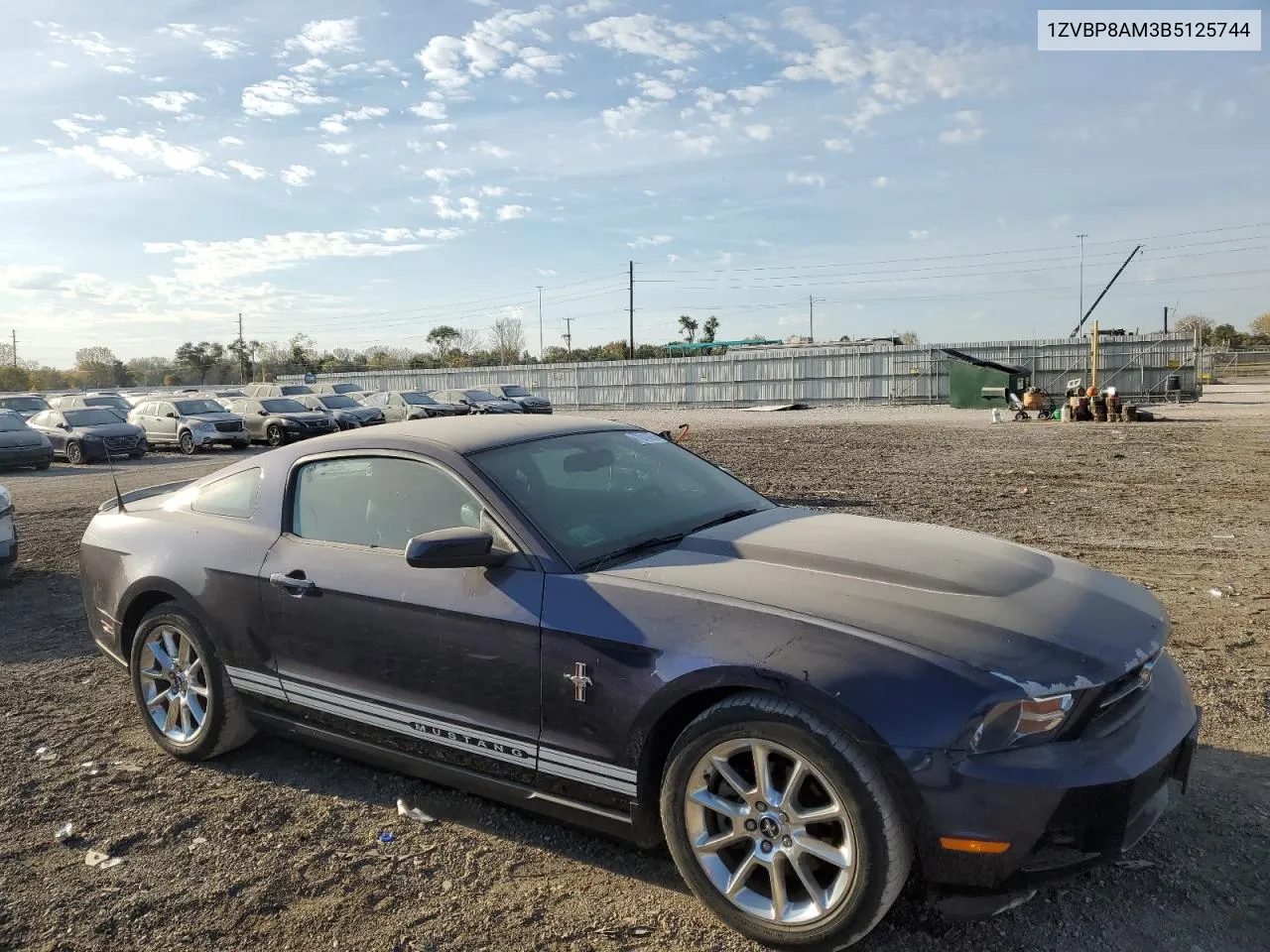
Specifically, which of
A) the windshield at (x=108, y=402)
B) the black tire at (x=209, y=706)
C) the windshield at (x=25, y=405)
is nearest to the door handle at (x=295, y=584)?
the black tire at (x=209, y=706)

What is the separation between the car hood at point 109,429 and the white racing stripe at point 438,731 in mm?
21505

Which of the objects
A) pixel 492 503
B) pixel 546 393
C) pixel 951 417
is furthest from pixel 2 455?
pixel 546 393

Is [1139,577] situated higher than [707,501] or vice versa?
[707,501]

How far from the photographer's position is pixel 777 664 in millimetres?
2561

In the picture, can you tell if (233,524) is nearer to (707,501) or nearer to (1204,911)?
(707,501)

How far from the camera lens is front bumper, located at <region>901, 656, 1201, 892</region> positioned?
2352mm

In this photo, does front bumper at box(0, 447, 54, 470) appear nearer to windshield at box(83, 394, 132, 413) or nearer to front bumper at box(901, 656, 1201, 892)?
windshield at box(83, 394, 132, 413)

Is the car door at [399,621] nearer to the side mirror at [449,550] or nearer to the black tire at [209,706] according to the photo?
the side mirror at [449,550]

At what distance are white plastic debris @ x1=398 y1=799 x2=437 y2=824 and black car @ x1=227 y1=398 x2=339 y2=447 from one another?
24.6 m

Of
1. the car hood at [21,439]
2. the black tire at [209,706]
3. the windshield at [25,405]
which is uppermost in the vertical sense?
the windshield at [25,405]

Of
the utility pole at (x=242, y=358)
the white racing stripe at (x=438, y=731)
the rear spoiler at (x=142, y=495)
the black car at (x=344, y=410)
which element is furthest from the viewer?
the utility pole at (x=242, y=358)

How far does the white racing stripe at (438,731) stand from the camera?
2920 millimetres

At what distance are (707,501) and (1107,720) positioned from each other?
5.89 feet

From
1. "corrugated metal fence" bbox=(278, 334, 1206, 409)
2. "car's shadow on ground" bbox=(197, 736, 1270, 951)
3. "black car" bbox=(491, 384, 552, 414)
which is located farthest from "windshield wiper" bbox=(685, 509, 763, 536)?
"corrugated metal fence" bbox=(278, 334, 1206, 409)
